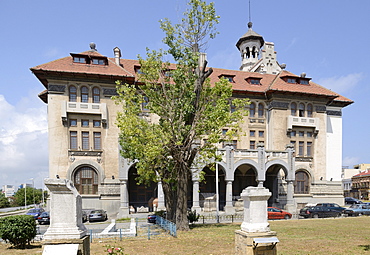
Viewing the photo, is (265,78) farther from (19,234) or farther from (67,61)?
(19,234)

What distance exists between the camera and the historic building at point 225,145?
29.6 meters

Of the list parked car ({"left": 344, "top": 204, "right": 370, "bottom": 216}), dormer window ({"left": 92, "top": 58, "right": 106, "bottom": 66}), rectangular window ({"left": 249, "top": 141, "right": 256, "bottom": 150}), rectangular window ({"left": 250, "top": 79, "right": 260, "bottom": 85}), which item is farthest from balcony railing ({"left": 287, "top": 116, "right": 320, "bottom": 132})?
dormer window ({"left": 92, "top": 58, "right": 106, "bottom": 66})

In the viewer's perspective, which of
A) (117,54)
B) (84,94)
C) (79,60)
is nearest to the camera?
(84,94)

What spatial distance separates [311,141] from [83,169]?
28.0m

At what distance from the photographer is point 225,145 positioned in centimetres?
3128

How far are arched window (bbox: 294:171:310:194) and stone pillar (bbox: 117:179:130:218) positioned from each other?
67.6 feet

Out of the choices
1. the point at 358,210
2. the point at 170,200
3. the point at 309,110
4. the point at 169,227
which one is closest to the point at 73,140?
the point at 170,200

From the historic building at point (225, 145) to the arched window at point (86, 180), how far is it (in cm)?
10

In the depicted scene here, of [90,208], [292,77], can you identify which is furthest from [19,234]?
[292,77]

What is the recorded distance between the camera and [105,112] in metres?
30.3

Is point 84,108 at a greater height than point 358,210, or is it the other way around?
point 84,108

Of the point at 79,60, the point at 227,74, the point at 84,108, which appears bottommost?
the point at 84,108

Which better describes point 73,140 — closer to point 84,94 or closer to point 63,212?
point 84,94

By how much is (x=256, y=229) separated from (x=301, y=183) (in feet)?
99.6
